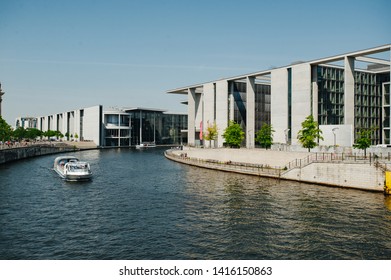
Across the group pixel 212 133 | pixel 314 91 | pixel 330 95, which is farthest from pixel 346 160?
pixel 212 133

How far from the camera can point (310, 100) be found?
3506 inches

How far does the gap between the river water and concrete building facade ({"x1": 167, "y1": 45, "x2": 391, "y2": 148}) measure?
107ft

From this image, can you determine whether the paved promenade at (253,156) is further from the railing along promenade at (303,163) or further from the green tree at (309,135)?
the green tree at (309,135)

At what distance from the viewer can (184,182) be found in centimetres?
6550

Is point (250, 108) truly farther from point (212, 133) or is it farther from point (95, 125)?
point (95, 125)

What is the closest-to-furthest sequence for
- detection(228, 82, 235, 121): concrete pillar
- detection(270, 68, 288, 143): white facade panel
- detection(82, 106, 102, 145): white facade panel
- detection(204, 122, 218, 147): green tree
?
detection(270, 68, 288, 143): white facade panel
detection(228, 82, 235, 121): concrete pillar
detection(204, 122, 218, 147): green tree
detection(82, 106, 102, 145): white facade panel

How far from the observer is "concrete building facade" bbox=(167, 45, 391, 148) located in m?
83.0

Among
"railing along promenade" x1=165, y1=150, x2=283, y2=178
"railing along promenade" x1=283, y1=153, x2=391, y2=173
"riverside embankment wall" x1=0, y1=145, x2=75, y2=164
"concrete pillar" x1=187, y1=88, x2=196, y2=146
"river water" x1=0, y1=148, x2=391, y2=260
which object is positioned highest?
"concrete pillar" x1=187, y1=88, x2=196, y2=146

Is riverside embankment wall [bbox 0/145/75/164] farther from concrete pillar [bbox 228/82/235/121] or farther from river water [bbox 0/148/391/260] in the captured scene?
concrete pillar [bbox 228/82/235/121]

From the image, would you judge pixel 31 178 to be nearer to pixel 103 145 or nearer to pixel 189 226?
pixel 189 226

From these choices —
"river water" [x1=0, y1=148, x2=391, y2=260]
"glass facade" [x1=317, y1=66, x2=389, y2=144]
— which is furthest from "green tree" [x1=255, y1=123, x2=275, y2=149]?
"river water" [x1=0, y1=148, x2=391, y2=260]

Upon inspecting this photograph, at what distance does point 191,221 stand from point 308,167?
3295cm

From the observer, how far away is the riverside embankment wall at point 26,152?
100875 millimetres
